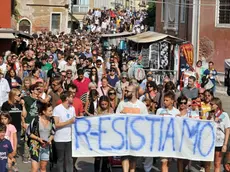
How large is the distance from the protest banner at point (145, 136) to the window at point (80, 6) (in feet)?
228

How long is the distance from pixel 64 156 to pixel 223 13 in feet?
74.8

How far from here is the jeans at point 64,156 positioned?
1116 cm

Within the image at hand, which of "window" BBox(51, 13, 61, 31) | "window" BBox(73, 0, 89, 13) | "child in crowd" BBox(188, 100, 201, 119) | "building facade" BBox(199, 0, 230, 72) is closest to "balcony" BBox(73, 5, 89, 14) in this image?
"window" BBox(73, 0, 89, 13)

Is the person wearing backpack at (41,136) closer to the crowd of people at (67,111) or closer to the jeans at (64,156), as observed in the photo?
the crowd of people at (67,111)

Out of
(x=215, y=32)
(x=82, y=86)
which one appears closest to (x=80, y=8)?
(x=215, y=32)

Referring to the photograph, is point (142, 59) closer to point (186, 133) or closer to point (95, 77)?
point (95, 77)

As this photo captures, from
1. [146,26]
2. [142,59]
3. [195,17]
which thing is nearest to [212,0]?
[195,17]

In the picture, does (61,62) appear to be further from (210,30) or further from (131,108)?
(210,30)

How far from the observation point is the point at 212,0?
109 feet

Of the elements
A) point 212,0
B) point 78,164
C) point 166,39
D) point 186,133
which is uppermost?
point 212,0

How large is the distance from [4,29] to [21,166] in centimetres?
1594

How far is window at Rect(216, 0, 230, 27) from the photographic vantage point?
1271 inches

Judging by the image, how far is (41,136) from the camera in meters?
10.8

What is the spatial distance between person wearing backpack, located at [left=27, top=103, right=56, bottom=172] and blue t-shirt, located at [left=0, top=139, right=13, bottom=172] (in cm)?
70
